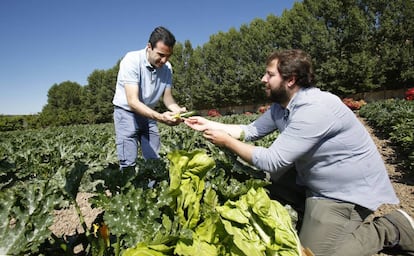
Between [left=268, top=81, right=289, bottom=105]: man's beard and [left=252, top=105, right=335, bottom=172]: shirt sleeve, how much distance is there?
368 mm

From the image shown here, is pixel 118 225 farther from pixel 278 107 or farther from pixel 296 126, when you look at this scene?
pixel 278 107

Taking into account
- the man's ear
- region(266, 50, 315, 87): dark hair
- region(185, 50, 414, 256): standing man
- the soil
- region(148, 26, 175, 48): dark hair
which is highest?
region(148, 26, 175, 48): dark hair

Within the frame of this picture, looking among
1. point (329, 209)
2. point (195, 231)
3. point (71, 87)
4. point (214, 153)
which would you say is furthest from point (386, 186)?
point (71, 87)

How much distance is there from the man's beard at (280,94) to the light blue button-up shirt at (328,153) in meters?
0.12

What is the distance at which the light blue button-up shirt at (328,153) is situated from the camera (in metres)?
2.44

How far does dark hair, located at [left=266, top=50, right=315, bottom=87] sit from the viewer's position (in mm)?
2691

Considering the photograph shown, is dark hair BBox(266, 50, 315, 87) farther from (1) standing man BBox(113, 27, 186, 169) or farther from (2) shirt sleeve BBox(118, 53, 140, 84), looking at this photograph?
(2) shirt sleeve BBox(118, 53, 140, 84)

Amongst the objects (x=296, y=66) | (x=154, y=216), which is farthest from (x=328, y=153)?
(x=154, y=216)

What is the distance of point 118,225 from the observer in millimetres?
1790

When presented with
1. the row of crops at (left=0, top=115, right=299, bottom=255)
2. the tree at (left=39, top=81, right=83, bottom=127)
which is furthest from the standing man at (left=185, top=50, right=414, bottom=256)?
the tree at (left=39, top=81, right=83, bottom=127)

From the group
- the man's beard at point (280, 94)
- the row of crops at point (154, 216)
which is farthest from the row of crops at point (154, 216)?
the man's beard at point (280, 94)

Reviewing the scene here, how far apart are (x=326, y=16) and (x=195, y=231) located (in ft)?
128

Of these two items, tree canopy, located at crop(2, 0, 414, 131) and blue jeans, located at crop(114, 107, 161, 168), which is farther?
tree canopy, located at crop(2, 0, 414, 131)

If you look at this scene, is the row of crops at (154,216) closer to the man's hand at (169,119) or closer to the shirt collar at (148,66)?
the man's hand at (169,119)
